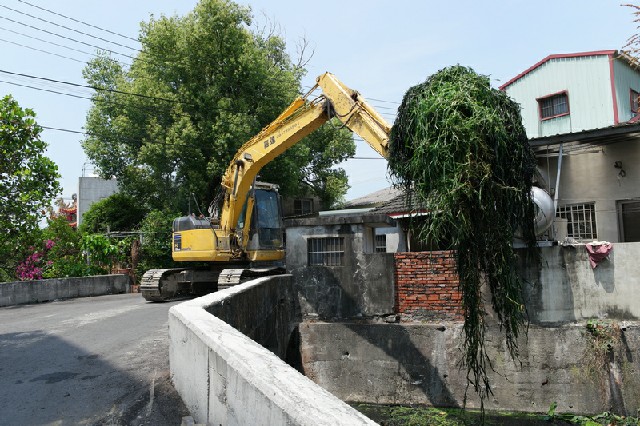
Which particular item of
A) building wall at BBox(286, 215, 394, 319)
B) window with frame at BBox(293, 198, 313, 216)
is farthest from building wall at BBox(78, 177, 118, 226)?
building wall at BBox(286, 215, 394, 319)

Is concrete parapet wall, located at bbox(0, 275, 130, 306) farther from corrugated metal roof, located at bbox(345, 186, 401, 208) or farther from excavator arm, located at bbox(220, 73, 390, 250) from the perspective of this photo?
corrugated metal roof, located at bbox(345, 186, 401, 208)

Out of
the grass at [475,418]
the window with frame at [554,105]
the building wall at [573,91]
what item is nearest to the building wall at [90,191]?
the building wall at [573,91]

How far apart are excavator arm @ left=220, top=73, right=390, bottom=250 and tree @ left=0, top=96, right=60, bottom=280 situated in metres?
5.13

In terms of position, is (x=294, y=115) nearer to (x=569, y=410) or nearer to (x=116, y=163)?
(x=569, y=410)

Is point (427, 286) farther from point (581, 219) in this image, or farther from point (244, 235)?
point (244, 235)

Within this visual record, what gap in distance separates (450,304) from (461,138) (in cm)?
428

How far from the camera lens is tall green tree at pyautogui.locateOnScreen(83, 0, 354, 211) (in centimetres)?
2122

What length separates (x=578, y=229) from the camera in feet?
38.5

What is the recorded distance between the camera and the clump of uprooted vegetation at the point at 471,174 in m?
5.38

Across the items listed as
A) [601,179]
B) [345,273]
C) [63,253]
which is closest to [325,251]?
[345,273]

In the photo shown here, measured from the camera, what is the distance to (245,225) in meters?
12.7

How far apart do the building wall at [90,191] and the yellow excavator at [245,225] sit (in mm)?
18169

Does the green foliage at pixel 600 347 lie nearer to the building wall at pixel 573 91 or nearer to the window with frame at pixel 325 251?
the window with frame at pixel 325 251

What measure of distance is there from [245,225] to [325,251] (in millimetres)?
3265
